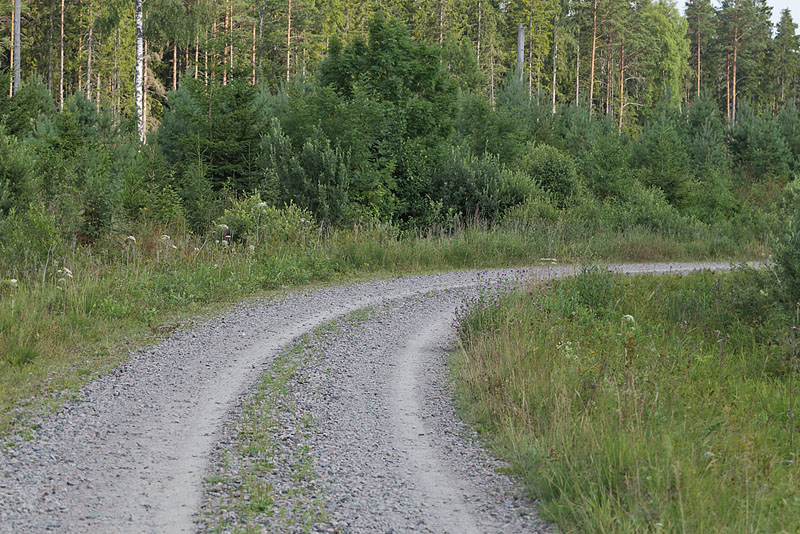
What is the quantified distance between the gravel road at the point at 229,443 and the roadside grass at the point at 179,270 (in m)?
0.64

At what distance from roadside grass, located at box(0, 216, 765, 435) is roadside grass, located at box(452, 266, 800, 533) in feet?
14.0

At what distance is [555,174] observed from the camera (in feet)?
83.4

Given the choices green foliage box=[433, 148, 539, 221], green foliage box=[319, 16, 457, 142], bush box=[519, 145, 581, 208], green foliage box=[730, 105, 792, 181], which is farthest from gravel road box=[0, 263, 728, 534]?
green foliage box=[730, 105, 792, 181]

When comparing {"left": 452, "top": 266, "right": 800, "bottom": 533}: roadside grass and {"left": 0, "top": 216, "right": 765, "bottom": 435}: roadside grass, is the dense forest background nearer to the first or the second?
{"left": 0, "top": 216, "right": 765, "bottom": 435}: roadside grass

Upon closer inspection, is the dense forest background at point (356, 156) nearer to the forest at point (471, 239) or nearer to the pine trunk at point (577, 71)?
the forest at point (471, 239)

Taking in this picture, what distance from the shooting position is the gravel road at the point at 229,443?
Result: 14.8 feet

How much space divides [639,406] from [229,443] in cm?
335

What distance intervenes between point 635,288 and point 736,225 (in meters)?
15.4

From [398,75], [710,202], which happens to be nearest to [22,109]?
[398,75]

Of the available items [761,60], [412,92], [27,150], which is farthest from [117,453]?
[761,60]

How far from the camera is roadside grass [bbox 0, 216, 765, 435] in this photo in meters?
8.03

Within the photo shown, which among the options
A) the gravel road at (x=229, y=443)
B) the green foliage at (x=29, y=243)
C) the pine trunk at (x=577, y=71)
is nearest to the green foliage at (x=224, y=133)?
the green foliage at (x=29, y=243)

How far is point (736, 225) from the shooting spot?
2636cm

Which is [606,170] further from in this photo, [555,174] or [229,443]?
[229,443]
